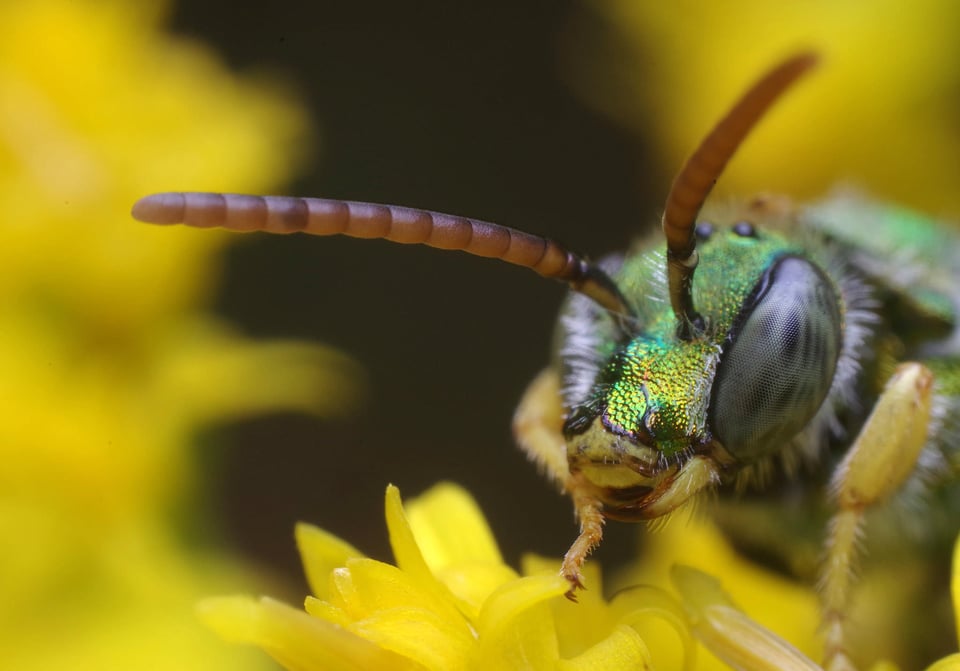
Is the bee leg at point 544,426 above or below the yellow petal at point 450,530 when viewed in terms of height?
above

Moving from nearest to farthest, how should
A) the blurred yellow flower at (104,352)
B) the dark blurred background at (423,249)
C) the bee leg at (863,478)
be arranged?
the bee leg at (863,478) < the blurred yellow flower at (104,352) < the dark blurred background at (423,249)

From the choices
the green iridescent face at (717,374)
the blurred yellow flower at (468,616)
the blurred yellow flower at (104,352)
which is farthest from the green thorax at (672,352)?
the blurred yellow flower at (104,352)

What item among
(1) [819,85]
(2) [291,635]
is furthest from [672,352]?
(1) [819,85]

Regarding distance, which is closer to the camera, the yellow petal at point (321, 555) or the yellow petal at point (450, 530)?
the yellow petal at point (321, 555)

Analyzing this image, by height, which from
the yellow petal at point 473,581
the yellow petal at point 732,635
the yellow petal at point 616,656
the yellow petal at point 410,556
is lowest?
the yellow petal at point 732,635

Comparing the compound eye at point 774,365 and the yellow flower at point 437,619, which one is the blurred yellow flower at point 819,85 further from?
the yellow flower at point 437,619

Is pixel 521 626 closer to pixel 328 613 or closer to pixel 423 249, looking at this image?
pixel 328 613

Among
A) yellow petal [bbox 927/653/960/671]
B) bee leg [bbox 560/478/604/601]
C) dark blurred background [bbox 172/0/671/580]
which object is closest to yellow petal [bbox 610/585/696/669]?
bee leg [bbox 560/478/604/601]
